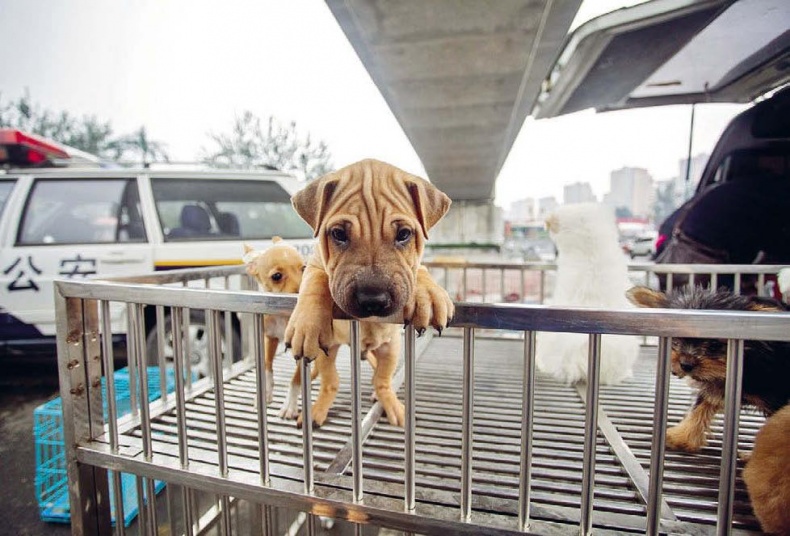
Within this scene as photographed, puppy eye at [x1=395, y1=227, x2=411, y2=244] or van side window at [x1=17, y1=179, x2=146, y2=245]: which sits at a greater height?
van side window at [x1=17, y1=179, x2=146, y2=245]

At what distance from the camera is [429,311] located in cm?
118

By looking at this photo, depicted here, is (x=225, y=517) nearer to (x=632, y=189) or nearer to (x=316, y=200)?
(x=316, y=200)

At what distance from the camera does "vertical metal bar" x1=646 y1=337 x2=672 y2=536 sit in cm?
101

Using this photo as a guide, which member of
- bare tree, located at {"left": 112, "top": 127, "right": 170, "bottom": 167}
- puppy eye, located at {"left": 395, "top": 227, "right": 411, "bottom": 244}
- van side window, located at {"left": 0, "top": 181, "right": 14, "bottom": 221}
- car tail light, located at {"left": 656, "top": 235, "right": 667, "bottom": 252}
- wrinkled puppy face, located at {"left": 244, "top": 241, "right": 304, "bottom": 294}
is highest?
bare tree, located at {"left": 112, "top": 127, "right": 170, "bottom": 167}

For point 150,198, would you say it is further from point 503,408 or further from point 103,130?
point 103,130

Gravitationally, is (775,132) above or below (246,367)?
above

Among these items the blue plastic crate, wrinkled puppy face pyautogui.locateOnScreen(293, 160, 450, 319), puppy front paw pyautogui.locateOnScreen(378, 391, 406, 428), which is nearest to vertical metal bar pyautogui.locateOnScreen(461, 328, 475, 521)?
wrinkled puppy face pyautogui.locateOnScreen(293, 160, 450, 319)

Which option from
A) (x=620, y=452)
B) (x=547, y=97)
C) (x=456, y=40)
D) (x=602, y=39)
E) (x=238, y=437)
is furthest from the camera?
(x=547, y=97)

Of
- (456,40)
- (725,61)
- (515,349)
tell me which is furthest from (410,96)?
(515,349)

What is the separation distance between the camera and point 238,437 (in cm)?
181

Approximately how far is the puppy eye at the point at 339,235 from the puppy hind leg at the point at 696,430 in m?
1.67

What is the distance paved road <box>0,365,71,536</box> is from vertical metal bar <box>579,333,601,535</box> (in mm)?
2844

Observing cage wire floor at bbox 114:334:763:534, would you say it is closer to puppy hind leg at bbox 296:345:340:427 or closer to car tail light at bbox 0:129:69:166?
puppy hind leg at bbox 296:345:340:427

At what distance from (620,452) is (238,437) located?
5.59 ft
